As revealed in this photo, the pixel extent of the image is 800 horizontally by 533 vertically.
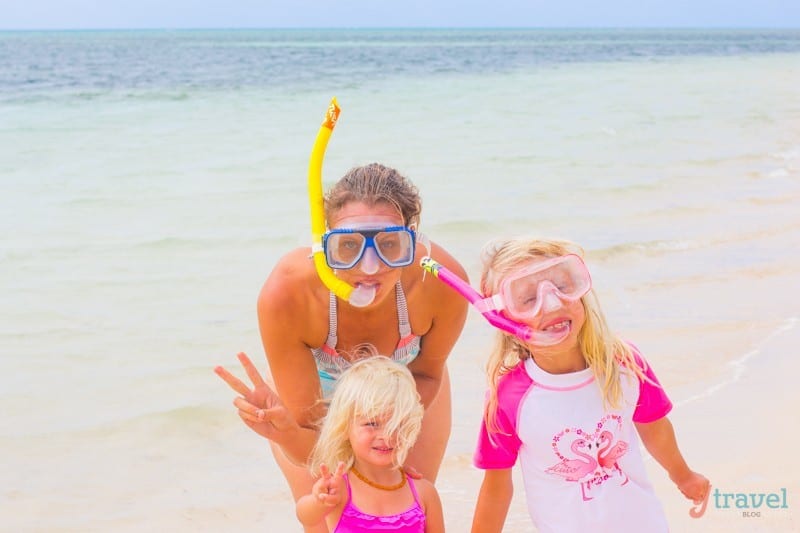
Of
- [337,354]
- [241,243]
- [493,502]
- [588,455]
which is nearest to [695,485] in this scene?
[588,455]

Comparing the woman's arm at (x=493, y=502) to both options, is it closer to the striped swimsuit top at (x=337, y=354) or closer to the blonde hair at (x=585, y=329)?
the blonde hair at (x=585, y=329)

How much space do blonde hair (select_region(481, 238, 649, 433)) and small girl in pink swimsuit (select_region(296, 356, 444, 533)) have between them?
266mm

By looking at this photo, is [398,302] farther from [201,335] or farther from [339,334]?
[201,335]

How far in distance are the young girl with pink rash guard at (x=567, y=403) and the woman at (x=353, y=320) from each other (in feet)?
1.10

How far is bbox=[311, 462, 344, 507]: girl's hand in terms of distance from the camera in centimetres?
250

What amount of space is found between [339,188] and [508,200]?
622cm

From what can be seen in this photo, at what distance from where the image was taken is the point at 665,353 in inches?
189

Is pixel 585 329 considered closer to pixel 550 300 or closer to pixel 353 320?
pixel 550 300

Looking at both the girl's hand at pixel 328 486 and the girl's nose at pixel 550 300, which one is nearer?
the girl's nose at pixel 550 300

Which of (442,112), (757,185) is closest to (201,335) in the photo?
(757,185)

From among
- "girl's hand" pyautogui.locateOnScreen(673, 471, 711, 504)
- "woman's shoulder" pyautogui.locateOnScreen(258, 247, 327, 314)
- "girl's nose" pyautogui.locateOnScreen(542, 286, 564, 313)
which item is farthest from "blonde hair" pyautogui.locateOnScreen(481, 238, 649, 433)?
"woman's shoulder" pyautogui.locateOnScreen(258, 247, 327, 314)

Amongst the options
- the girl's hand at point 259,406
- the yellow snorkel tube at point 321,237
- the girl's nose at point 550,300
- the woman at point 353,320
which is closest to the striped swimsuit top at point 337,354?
the woman at point 353,320

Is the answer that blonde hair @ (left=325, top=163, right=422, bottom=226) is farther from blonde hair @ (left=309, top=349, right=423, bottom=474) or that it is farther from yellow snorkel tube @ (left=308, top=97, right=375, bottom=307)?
blonde hair @ (left=309, top=349, right=423, bottom=474)

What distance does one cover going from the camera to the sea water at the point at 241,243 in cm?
404
